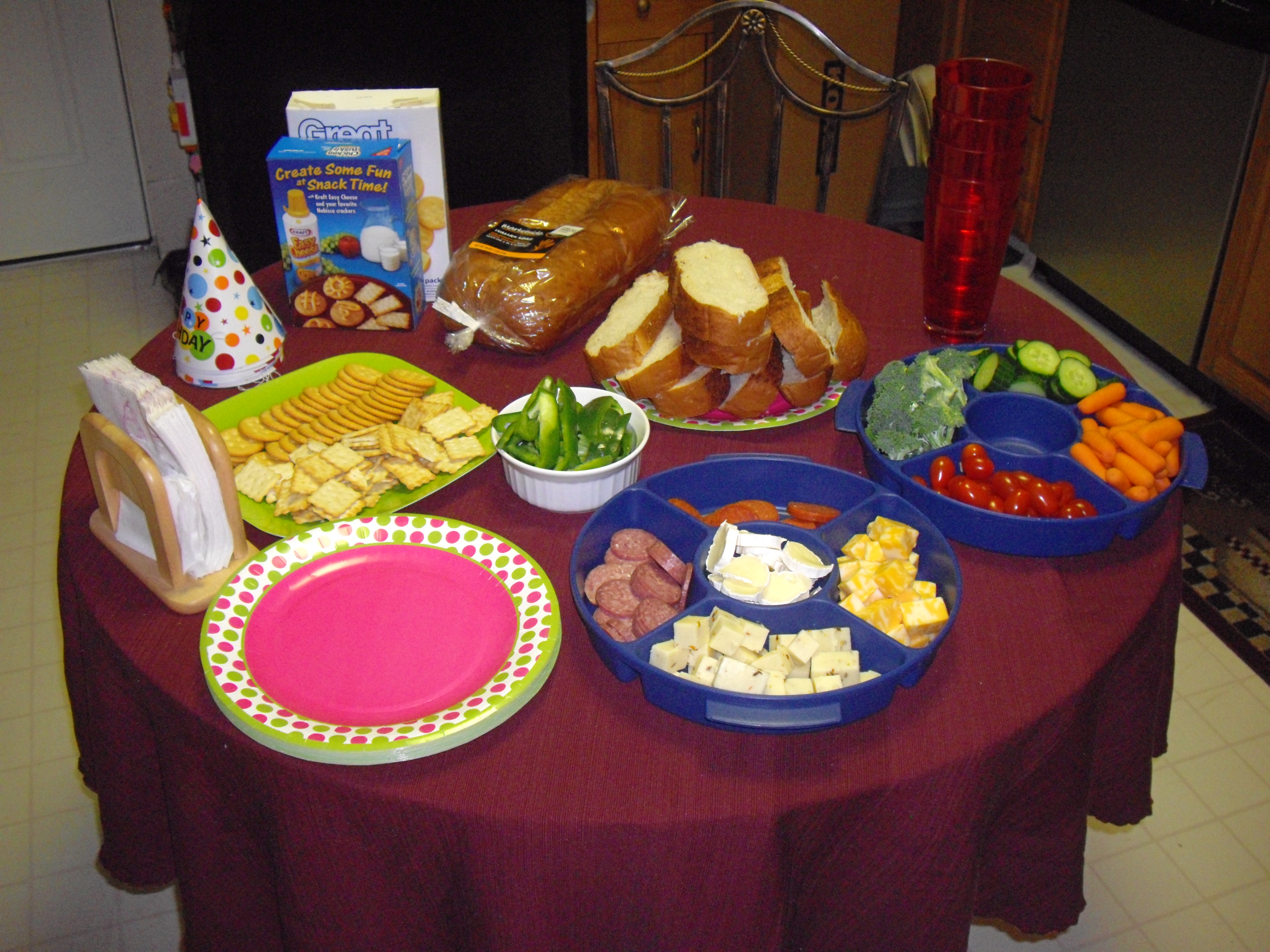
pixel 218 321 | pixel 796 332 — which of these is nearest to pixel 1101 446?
pixel 796 332

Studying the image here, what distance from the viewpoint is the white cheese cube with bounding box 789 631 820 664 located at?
117 cm

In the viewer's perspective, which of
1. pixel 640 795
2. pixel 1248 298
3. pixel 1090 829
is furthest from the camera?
pixel 1248 298

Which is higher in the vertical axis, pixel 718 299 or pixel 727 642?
pixel 718 299

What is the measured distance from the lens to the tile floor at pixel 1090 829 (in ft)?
6.63

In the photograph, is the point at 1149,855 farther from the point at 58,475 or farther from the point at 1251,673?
the point at 58,475

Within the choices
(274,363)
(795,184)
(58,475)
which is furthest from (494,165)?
(274,363)

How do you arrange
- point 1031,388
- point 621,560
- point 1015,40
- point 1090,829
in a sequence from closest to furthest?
point 621,560 < point 1031,388 < point 1090,829 < point 1015,40

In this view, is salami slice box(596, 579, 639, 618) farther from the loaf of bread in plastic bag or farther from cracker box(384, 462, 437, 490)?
the loaf of bread in plastic bag

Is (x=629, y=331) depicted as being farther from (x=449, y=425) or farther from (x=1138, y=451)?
(x=1138, y=451)

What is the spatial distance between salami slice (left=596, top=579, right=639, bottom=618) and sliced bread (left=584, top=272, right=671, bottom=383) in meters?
0.51

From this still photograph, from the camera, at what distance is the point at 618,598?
4.20 ft

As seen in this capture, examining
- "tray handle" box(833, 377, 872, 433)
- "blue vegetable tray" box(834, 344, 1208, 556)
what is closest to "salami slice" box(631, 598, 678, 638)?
"blue vegetable tray" box(834, 344, 1208, 556)

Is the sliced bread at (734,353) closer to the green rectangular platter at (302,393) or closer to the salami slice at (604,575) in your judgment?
the green rectangular platter at (302,393)

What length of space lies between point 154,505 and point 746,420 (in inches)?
33.0
